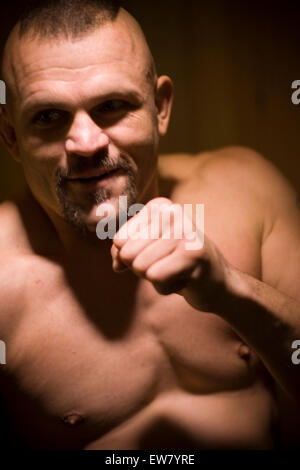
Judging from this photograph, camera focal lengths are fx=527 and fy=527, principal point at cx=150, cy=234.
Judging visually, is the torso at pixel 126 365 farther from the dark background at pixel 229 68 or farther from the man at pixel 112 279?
the dark background at pixel 229 68

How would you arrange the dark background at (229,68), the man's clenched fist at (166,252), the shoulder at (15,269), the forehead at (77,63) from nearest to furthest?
the man's clenched fist at (166,252) < the forehead at (77,63) < the shoulder at (15,269) < the dark background at (229,68)

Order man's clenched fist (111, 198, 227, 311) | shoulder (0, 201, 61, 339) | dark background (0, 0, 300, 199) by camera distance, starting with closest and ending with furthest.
→ man's clenched fist (111, 198, 227, 311) → shoulder (0, 201, 61, 339) → dark background (0, 0, 300, 199)

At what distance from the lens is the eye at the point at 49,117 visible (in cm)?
79

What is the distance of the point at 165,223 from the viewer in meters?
0.67

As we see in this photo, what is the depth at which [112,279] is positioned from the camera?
0.92 m

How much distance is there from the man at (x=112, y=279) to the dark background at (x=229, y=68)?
31 centimetres

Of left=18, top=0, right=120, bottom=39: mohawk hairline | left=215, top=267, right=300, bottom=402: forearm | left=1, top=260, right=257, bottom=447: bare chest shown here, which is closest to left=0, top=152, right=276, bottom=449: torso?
left=1, top=260, right=257, bottom=447: bare chest

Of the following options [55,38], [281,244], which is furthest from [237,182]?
[55,38]

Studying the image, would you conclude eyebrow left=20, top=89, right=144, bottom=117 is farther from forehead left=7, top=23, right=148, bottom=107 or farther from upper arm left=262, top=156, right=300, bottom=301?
upper arm left=262, top=156, right=300, bottom=301

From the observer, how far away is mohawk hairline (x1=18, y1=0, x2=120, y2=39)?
787 mm

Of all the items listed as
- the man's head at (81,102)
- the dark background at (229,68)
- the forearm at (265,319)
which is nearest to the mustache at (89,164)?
the man's head at (81,102)

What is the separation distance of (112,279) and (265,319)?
0.92 ft
